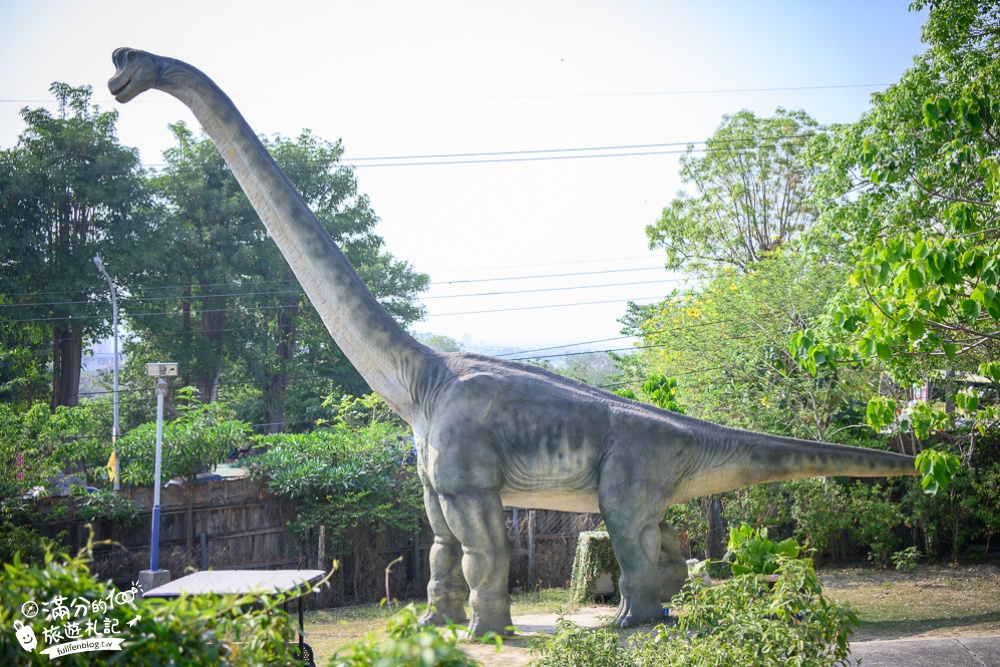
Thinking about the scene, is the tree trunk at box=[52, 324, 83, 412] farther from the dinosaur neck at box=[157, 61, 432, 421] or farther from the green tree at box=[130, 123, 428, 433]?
the dinosaur neck at box=[157, 61, 432, 421]

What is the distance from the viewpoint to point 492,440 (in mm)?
8352

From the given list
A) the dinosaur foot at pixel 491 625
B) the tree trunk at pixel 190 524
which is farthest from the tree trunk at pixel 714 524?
the tree trunk at pixel 190 524

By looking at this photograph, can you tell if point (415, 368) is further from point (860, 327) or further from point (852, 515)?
point (852, 515)

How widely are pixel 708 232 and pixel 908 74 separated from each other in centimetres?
1447

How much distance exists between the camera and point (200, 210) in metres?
28.1

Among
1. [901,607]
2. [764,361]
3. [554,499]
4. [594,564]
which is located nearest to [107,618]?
[554,499]

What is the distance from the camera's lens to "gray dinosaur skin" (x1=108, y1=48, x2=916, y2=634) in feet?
27.1

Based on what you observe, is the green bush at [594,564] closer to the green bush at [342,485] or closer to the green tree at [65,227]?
the green bush at [342,485]

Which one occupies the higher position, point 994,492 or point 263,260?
point 263,260

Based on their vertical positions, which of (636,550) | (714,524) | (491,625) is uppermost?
(636,550)

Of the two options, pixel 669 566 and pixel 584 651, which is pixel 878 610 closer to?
pixel 669 566

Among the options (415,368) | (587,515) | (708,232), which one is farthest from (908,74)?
(708,232)

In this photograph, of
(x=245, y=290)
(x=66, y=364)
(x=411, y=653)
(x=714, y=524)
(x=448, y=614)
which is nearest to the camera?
(x=411, y=653)

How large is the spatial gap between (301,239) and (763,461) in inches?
196
